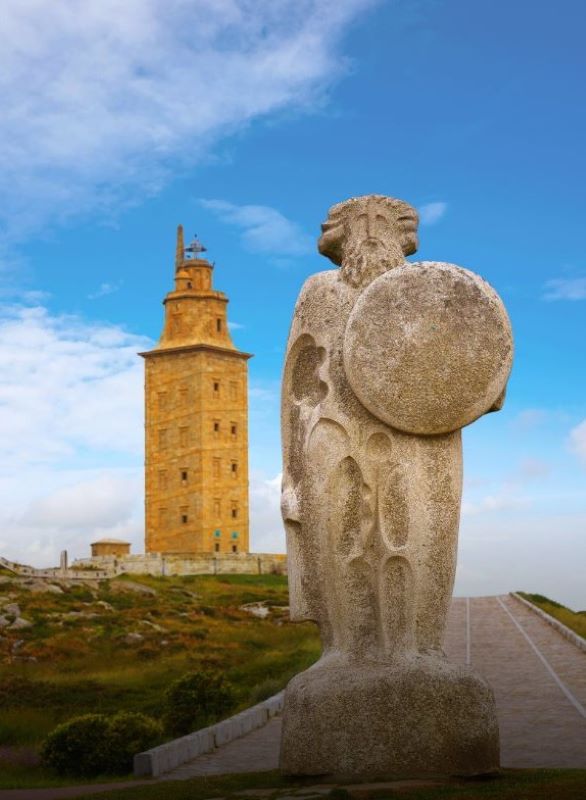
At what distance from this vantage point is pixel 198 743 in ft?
34.8

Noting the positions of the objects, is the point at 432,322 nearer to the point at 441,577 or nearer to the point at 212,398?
the point at 441,577

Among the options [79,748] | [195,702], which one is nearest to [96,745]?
[79,748]

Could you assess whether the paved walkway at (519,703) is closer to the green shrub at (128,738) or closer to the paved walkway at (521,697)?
the paved walkway at (521,697)

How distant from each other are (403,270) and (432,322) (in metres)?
0.38

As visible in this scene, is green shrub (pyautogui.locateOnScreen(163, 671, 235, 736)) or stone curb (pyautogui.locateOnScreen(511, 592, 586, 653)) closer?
green shrub (pyautogui.locateOnScreen(163, 671, 235, 736))

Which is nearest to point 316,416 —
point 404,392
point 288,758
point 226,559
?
point 404,392

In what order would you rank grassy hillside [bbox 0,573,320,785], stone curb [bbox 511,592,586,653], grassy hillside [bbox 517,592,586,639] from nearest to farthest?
grassy hillside [bbox 0,573,320,785] < stone curb [bbox 511,592,586,653] < grassy hillside [bbox 517,592,586,639]

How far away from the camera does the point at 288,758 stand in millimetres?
7461

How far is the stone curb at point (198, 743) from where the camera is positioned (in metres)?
9.59

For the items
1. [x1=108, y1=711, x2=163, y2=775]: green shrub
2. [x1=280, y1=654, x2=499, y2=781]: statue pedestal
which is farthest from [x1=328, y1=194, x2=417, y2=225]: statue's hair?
[x1=108, y1=711, x2=163, y2=775]: green shrub

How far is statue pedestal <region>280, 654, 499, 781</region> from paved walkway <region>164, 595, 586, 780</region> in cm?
160

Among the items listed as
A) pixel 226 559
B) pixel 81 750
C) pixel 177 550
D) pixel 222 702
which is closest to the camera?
pixel 81 750

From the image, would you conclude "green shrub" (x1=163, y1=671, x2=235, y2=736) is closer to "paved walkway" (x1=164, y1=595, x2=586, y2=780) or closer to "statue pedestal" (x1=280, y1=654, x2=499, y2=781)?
"paved walkway" (x1=164, y1=595, x2=586, y2=780)

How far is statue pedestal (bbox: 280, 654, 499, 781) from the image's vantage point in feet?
23.7
